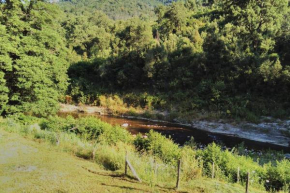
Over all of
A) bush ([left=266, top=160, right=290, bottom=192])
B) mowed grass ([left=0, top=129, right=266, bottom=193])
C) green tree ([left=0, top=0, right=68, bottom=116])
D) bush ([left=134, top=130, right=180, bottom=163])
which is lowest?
mowed grass ([left=0, top=129, right=266, bottom=193])

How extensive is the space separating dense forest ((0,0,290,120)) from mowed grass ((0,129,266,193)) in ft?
31.9

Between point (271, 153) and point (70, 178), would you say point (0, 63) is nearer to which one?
point (70, 178)

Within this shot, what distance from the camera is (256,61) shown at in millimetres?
30891

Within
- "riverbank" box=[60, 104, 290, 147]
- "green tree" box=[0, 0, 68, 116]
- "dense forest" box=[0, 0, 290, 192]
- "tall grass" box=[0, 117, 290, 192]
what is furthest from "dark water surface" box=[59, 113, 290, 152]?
"green tree" box=[0, 0, 68, 116]

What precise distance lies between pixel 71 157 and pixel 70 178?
9.34ft

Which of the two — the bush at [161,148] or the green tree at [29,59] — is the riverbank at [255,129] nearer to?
the bush at [161,148]

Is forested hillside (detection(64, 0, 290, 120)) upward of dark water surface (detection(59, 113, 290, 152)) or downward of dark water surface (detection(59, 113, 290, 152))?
upward

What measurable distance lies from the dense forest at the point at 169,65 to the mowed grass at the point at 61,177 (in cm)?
973

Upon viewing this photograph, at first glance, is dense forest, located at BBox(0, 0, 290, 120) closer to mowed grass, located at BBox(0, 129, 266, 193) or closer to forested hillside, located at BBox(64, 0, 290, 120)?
forested hillside, located at BBox(64, 0, 290, 120)

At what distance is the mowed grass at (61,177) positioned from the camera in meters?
8.94

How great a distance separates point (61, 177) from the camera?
998cm

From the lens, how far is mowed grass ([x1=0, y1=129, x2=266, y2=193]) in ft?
29.3

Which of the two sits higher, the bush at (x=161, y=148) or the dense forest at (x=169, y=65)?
the dense forest at (x=169, y=65)

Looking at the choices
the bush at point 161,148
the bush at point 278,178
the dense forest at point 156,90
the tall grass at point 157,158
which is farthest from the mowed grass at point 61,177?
the bush at point 161,148
